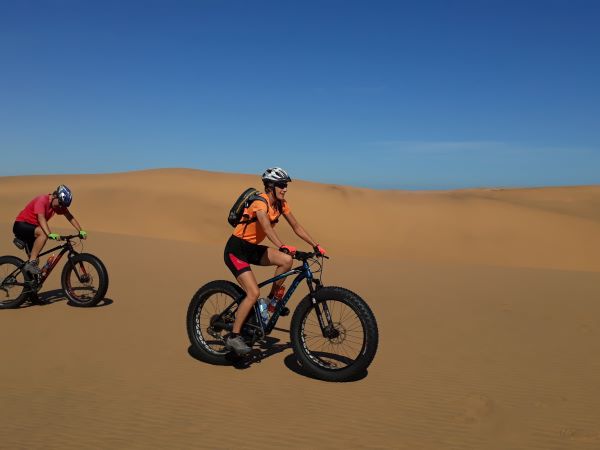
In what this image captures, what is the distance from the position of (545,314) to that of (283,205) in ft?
18.4

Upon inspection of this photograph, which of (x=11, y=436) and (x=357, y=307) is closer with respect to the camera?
(x=11, y=436)

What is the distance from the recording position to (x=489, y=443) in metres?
3.96

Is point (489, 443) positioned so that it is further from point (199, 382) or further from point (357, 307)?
point (199, 382)

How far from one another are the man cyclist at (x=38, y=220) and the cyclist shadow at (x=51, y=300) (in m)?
0.66

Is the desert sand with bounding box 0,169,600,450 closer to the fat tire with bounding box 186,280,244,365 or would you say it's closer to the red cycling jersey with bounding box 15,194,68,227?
the fat tire with bounding box 186,280,244,365

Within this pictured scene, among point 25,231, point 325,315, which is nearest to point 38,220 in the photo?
point 25,231

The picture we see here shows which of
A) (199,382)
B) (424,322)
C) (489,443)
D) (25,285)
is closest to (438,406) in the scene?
(489,443)

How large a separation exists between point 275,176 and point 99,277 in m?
4.13

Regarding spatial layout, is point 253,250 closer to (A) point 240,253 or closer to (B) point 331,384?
(A) point 240,253

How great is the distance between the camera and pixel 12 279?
7.98 meters

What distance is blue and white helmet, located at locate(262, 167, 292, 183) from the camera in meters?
5.30

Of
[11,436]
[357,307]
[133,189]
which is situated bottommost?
[11,436]

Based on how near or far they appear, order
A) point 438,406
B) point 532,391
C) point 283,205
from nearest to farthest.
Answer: point 438,406 → point 532,391 → point 283,205

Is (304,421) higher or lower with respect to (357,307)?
lower
